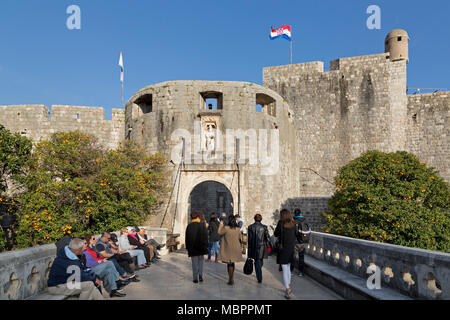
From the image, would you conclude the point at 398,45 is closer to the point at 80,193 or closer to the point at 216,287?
the point at 80,193

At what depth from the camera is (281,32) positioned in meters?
22.2

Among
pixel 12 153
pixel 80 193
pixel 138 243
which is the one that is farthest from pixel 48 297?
pixel 12 153

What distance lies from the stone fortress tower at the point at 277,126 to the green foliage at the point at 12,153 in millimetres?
4587

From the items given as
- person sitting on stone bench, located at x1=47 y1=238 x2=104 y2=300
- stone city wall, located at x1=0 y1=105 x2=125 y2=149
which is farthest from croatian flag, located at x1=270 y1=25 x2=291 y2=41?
person sitting on stone bench, located at x1=47 y1=238 x2=104 y2=300

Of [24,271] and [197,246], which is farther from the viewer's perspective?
[197,246]

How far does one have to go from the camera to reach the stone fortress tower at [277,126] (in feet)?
48.7

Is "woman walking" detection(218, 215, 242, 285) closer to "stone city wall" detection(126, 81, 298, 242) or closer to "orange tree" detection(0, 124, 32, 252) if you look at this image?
"stone city wall" detection(126, 81, 298, 242)

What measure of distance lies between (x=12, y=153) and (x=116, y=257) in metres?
9.73

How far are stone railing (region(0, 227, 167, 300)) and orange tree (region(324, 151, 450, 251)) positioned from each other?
1162 cm

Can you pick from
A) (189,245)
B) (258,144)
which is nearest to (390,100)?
(258,144)

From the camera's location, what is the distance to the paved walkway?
5.48m

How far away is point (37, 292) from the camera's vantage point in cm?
489
